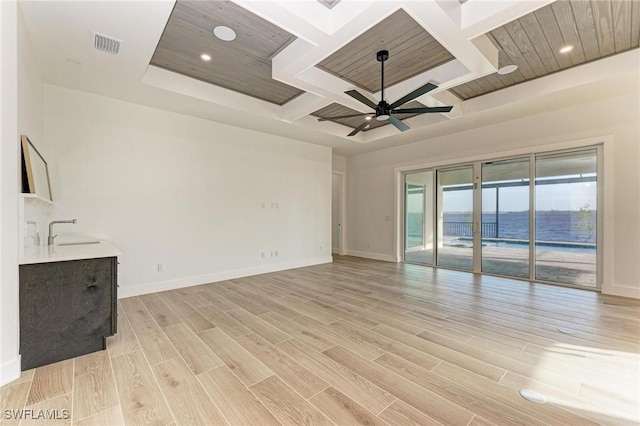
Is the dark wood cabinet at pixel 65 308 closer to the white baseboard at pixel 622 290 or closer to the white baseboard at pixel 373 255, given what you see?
the white baseboard at pixel 373 255

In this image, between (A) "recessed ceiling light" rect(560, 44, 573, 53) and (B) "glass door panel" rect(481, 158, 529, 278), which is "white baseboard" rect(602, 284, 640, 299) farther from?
(A) "recessed ceiling light" rect(560, 44, 573, 53)

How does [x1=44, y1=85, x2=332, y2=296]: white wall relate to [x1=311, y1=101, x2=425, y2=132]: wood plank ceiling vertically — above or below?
below

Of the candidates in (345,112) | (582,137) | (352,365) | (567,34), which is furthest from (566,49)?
(352,365)

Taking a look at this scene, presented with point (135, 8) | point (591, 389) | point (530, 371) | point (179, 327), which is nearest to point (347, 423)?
point (530, 371)

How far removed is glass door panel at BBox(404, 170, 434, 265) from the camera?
648 centimetres

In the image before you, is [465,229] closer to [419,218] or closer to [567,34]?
[419,218]

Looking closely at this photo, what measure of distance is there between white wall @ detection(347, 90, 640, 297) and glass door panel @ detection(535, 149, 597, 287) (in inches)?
11.6

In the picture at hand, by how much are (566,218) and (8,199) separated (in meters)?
7.12

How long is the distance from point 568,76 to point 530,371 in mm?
3945

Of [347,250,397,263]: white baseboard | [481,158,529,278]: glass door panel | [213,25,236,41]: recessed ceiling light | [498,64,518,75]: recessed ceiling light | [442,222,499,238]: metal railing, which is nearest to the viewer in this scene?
[213,25,236,41]: recessed ceiling light

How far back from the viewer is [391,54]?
11.0 ft

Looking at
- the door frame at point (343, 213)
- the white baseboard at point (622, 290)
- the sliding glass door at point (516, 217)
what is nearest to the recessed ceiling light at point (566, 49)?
the sliding glass door at point (516, 217)

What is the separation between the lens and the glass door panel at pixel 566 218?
4.45 metres

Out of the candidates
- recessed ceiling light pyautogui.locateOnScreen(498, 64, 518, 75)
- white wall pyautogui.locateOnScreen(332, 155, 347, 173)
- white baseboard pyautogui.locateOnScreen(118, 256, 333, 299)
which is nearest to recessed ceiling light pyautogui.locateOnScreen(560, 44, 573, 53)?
recessed ceiling light pyautogui.locateOnScreen(498, 64, 518, 75)
